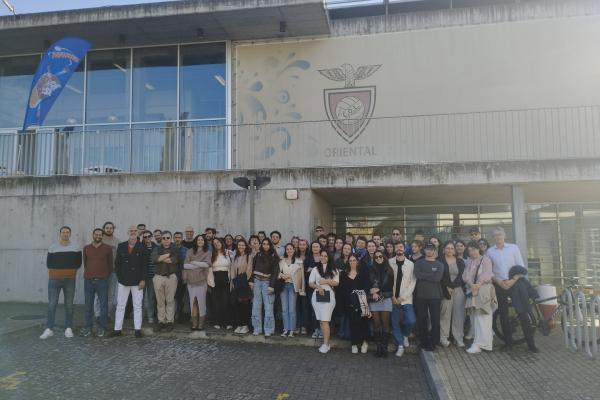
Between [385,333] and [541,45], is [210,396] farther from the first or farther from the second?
[541,45]

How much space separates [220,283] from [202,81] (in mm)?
6876

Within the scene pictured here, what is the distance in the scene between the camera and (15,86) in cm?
1327

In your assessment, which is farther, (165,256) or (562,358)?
(165,256)

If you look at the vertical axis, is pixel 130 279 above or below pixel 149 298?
above

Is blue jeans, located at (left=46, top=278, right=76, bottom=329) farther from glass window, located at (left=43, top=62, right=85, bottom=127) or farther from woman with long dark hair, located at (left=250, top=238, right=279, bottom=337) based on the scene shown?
glass window, located at (left=43, top=62, right=85, bottom=127)

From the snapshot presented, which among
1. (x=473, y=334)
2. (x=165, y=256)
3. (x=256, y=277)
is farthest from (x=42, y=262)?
(x=473, y=334)

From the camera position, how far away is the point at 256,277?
298 inches

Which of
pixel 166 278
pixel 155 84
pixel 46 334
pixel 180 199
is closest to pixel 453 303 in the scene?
pixel 166 278

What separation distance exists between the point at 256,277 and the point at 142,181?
14.6 ft

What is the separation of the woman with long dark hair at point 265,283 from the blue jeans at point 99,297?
8.67 feet

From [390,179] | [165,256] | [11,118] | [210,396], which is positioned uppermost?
[11,118]

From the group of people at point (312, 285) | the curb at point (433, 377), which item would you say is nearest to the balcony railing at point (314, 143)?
the group of people at point (312, 285)

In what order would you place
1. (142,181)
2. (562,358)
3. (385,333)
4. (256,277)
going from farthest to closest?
(142,181)
(256,277)
(385,333)
(562,358)

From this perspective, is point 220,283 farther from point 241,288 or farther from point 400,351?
point 400,351
